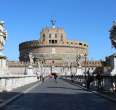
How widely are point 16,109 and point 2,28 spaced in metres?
20.6

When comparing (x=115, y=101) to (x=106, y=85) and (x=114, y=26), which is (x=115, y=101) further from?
(x=106, y=85)

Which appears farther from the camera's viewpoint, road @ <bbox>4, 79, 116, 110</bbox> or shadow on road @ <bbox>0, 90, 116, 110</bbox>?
road @ <bbox>4, 79, 116, 110</bbox>

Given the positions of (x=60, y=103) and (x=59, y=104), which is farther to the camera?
(x=60, y=103)

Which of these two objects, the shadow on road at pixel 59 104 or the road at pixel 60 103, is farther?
the road at pixel 60 103

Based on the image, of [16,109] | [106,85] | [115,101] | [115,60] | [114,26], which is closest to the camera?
[16,109]

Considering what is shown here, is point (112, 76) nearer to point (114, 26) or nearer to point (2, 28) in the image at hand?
point (114, 26)

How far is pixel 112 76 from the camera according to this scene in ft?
111

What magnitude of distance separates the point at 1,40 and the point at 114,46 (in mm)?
10365

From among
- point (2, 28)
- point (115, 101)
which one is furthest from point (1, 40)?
point (115, 101)

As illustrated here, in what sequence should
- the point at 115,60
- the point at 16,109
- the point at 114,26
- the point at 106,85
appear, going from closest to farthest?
1. the point at 16,109
2. the point at 114,26
3. the point at 115,60
4. the point at 106,85

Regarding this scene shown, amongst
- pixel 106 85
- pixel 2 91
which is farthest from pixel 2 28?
pixel 106 85

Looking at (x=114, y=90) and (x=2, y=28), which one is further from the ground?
(x=2, y=28)

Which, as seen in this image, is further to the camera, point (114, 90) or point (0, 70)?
point (0, 70)

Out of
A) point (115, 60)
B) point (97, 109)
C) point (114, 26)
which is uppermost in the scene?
point (114, 26)
